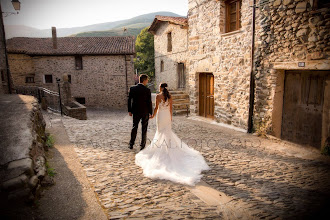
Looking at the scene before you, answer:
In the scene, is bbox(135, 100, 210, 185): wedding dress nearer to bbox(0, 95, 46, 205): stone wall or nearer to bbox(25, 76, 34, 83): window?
bbox(0, 95, 46, 205): stone wall

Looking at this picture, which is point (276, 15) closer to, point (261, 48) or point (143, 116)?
point (261, 48)

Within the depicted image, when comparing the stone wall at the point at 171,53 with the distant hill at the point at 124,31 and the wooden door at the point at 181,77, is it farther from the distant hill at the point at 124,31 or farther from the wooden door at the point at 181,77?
the distant hill at the point at 124,31

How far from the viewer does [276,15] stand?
6289mm

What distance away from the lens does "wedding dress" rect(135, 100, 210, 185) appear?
3.97 meters

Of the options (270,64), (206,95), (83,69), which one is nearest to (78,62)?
(83,69)

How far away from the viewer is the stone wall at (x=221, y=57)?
24.9ft

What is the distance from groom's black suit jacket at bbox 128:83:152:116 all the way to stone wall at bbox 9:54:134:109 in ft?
53.5

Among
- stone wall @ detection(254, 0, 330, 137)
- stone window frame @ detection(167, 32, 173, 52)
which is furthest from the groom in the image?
stone window frame @ detection(167, 32, 173, 52)

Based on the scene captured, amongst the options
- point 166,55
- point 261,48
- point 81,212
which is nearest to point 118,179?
point 81,212

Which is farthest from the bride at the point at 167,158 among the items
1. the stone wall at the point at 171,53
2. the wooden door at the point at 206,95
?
the stone wall at the point at 171,53

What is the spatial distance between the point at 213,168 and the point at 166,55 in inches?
520

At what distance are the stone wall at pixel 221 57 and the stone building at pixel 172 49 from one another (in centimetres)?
322

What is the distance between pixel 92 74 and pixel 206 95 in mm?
14532

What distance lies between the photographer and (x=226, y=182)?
12.7ft
